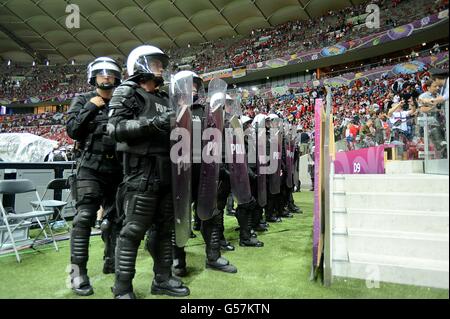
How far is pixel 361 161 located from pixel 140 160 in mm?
5778

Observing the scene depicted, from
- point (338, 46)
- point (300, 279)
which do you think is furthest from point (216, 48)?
point (300, 279)

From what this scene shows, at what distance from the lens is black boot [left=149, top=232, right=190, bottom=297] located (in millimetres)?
2760

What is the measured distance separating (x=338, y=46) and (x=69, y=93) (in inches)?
1243

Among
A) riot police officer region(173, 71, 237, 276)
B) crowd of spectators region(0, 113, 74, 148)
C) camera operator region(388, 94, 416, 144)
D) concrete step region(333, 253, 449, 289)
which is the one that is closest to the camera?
concrete step region(333, 253, 449, 289)

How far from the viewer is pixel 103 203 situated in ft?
10.9

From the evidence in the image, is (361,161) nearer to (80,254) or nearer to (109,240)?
(109,240)

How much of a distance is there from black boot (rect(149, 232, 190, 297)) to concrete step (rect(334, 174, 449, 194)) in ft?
7.75

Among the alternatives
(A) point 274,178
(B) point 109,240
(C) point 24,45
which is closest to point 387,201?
(A) point 274,178

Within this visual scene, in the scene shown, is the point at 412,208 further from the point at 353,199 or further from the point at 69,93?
the point at 69,93

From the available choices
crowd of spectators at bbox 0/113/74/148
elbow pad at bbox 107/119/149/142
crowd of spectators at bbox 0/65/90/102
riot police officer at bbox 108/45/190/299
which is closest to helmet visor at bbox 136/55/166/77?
riot police officer at bbox 108/45/190/299

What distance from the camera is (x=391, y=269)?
8.77ft

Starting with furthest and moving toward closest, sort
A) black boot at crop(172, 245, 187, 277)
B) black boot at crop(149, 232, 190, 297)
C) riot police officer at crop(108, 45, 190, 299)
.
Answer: black boot at crop(172, 245, 187, 277), black boot at crop(149, 232, 190, 297), riot police officer at crop(108, 45, 190, 299)

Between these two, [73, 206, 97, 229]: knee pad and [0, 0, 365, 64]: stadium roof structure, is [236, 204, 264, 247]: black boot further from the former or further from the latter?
[0, 0, 365, 64]: stadium roof structure

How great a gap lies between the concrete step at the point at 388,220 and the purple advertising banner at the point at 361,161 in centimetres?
315
